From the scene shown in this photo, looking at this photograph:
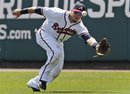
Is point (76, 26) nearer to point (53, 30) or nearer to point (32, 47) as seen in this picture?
point (53, 30)

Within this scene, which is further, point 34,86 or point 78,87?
point 78,87

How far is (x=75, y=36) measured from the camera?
21.9 m

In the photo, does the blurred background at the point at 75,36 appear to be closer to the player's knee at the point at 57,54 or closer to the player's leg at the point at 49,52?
the player's leg at the point at 49,52

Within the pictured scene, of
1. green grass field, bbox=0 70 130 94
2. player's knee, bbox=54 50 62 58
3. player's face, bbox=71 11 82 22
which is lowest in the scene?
green grass field, bbox=0 70 130 94

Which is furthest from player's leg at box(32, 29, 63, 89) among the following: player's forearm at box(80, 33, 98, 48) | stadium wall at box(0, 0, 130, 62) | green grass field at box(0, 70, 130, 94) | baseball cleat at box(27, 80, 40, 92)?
stadium wall at box(0, 0, 130, 62)

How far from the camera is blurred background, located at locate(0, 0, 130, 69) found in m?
21.8

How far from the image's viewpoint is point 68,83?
Result: 1474 cm

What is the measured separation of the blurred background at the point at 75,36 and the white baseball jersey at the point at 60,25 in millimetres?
9413

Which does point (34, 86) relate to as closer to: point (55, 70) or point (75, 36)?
point (55, 70)

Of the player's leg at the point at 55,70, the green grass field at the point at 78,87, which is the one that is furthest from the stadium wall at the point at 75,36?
the player's leg at the point at 55,70

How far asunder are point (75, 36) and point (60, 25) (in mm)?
9660

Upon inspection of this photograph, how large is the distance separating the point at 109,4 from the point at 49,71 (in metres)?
10.1

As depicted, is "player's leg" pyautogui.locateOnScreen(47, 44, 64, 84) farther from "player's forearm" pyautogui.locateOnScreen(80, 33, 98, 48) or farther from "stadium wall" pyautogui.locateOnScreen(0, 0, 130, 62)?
"stadium wall" pyautogui.locateOnScreen(0, 0, 130, 62)

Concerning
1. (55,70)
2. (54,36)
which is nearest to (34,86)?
(55,70)
